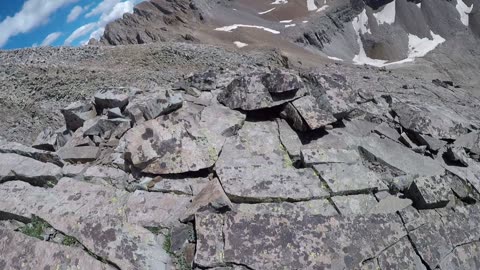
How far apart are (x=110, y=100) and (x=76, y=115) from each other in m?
1.05

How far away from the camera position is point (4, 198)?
23.7 feet

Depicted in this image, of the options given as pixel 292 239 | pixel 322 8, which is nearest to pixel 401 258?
pixel 292 239

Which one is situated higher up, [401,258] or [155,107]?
[155,107]

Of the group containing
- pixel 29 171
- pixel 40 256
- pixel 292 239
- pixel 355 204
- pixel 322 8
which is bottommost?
pixel 322 8

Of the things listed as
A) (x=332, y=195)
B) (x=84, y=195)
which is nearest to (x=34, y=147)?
(x=84, y=195)

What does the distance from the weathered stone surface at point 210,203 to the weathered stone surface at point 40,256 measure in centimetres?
168

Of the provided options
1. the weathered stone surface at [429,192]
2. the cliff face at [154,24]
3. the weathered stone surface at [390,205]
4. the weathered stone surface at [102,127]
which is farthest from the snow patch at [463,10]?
the weathered stone surface at [102,127]

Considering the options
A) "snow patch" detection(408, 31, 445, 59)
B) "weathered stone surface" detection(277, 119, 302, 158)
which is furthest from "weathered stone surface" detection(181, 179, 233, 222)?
"snow patch" detection(408, 31, 445, 59)

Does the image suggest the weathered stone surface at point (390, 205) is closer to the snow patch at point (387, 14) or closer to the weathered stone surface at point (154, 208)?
the weathered stone surface at point (154, 208)

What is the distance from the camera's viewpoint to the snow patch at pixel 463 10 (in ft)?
317

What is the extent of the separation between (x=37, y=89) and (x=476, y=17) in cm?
10984

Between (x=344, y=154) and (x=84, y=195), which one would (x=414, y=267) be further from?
(x=84, y=195)

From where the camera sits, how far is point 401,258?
21.5ft

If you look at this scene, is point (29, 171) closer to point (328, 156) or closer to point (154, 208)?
point (154, 208)
